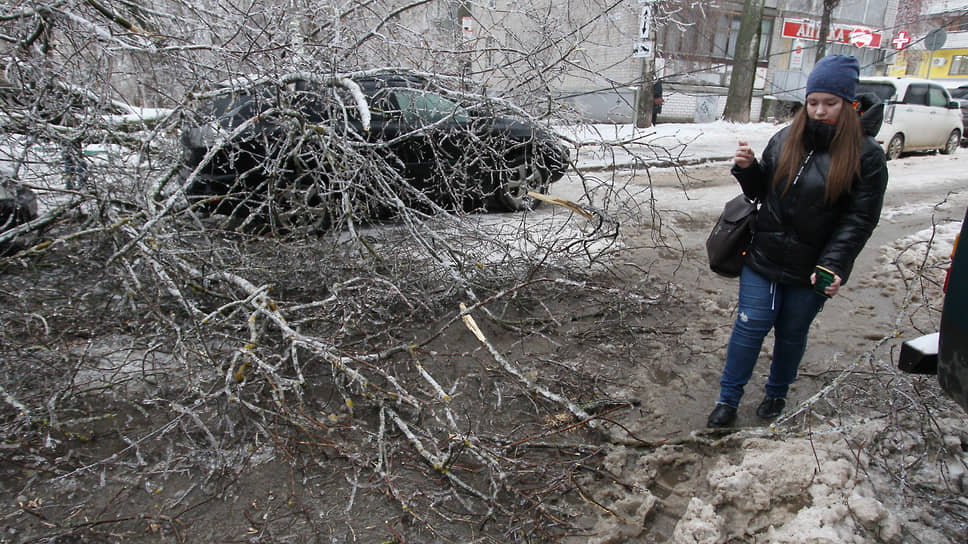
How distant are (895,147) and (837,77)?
11899 mm

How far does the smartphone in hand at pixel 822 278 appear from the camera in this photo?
234 cm

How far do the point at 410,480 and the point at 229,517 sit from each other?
0.69 metres

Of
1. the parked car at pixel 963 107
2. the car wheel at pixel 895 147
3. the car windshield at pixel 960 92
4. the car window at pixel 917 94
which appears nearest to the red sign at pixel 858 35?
the car wheel at pixel 895 147

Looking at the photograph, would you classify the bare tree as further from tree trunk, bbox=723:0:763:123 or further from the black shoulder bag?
tree trunk, bbox=723:0:763:123

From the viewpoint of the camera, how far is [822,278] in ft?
7.79

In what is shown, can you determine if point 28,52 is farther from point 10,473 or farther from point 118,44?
point 10,473

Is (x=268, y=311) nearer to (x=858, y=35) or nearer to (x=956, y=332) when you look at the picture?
(x=956, y=332)

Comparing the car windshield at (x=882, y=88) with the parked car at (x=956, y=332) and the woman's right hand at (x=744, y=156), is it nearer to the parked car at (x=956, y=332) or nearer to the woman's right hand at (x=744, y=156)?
the woman's right hand at (x=744, y=156)

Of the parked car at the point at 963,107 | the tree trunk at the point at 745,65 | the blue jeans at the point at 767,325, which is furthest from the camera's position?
the tree trunk at the point at 745,65

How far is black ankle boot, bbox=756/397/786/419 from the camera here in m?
2.85

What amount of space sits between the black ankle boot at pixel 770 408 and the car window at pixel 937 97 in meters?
12.9

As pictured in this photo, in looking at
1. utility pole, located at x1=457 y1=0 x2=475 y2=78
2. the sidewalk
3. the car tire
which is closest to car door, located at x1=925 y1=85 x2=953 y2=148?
the sidewalk

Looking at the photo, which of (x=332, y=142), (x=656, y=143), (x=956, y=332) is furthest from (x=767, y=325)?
(x=656, y=143)

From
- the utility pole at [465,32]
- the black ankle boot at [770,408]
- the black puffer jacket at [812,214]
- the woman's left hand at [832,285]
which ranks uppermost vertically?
the utility pole at [465,32]
